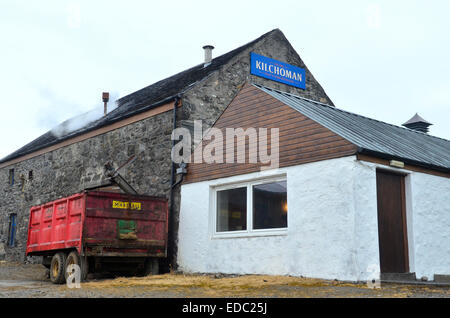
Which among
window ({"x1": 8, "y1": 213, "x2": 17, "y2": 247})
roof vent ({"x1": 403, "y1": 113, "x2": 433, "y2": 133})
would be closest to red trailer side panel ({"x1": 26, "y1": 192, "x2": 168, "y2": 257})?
window ({"x1": 8, "y1": 213, "x2": 17, "y2": 247})

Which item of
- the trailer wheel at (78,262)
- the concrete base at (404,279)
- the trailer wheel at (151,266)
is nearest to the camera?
the concrete base at (404,279)

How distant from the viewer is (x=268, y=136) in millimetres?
12117

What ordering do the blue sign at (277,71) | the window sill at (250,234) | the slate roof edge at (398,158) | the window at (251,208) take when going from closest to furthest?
1. the slate roof edge at (398,158)
2. the window sill at (250,234)
3. the window at (251,208)
4. the blue sign at (277,71)

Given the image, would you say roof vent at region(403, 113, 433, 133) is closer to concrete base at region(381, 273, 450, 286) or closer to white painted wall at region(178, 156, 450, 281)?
white painted wall at region(178, 156, 450, 281)

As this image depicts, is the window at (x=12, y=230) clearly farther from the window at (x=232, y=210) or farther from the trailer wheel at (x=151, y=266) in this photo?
the window at (x=232, y=210)

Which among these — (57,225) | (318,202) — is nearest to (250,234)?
(318,202)

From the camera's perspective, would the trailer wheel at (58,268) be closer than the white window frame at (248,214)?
No

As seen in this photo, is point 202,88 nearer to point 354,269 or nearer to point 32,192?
point 354,269

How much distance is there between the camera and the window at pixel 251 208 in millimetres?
11617

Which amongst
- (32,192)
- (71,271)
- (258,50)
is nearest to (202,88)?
(258,50)

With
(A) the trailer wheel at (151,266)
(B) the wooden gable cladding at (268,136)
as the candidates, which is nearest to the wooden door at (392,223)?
(B) the wooden gable cladding at (268,136)

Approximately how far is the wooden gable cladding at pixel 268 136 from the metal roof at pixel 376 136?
16cm

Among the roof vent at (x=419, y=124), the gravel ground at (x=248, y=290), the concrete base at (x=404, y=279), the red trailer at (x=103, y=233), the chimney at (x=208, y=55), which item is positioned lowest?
the gravel ground at (x=248, y=290)

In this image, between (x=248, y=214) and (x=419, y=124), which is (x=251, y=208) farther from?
(x=419, y=124)
